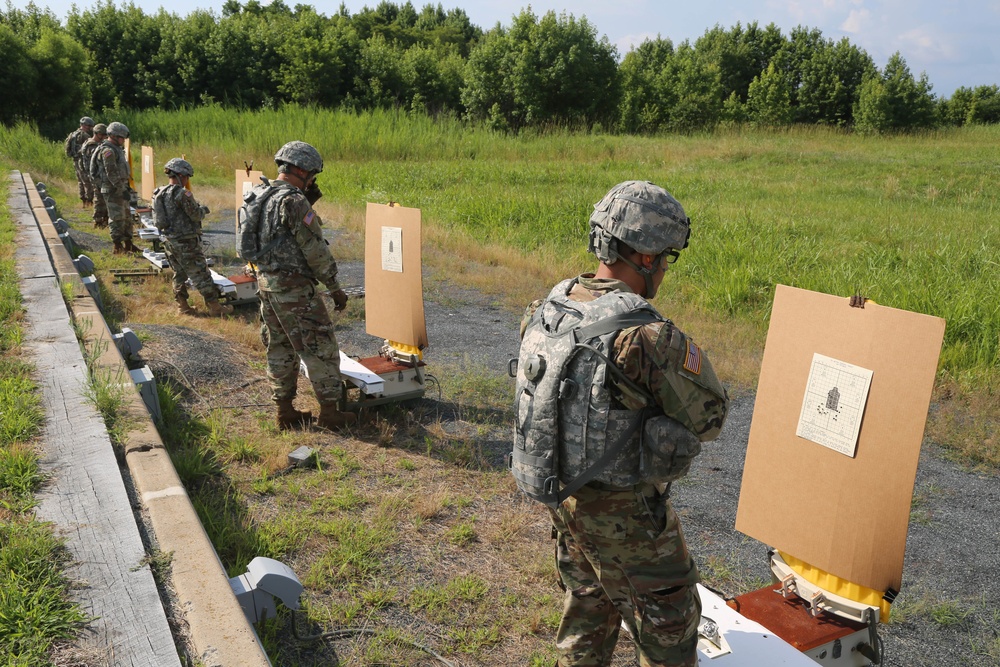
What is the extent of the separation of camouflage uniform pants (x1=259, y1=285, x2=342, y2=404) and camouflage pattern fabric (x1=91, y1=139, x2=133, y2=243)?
7.19 m

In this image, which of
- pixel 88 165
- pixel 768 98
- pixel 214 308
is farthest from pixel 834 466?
pixel 768 98

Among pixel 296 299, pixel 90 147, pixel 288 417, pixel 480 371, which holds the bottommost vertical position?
pixel 288 417

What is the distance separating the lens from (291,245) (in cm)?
477

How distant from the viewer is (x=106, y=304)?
8.15m

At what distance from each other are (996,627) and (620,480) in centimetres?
232

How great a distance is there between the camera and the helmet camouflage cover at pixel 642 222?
2275 mm

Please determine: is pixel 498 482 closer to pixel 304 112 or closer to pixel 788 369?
pixel 788 369

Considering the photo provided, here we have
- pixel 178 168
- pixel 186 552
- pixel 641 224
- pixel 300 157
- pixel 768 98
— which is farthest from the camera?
pixel 768 98

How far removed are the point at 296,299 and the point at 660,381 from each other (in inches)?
129

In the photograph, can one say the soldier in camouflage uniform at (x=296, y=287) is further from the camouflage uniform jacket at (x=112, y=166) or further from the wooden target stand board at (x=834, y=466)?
the camouflage uniform jacket at (x=112, y=166)

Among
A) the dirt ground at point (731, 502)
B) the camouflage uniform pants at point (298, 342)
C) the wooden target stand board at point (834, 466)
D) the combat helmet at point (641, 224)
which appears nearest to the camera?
the combat helmet at point (641, 224)

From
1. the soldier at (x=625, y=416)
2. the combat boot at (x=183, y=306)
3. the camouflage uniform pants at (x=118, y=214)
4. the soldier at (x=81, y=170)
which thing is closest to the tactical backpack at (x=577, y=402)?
the soldier at (x=625, y=416)

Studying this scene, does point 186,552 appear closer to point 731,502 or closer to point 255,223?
point 255,223

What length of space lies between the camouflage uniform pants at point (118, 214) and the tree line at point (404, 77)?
15895mm
